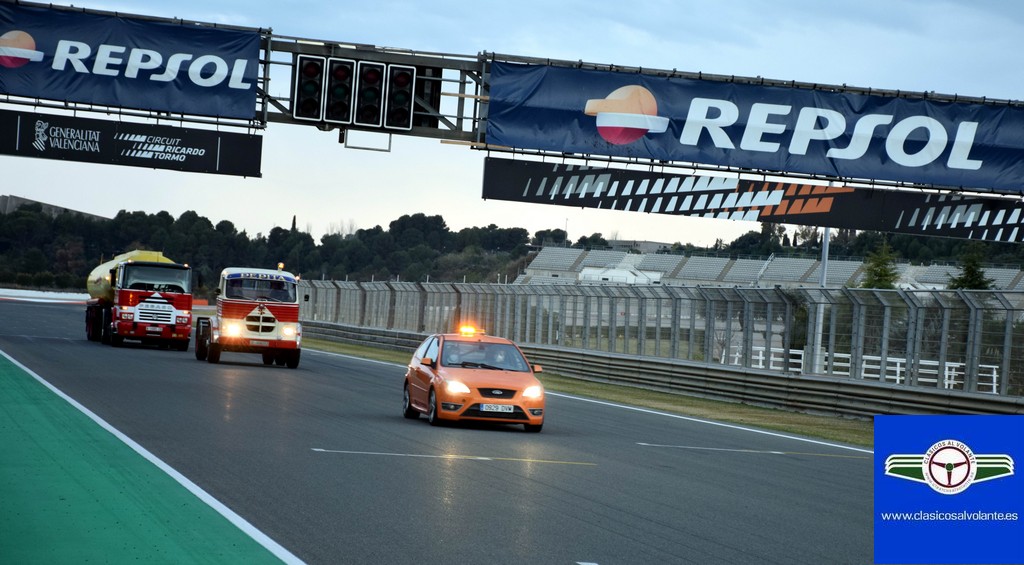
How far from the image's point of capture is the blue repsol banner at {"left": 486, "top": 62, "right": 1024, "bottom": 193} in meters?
27.4

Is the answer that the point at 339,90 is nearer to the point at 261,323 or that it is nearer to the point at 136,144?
the point at 136,144

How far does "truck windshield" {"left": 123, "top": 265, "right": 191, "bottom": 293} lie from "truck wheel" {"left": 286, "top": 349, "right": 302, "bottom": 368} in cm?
611

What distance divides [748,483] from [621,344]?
857 inches

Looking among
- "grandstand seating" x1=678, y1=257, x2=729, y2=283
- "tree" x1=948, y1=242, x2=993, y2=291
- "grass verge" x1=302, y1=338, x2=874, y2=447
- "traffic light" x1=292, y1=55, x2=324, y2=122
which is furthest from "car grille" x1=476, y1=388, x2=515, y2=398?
"grandstand seating" x1=678, y1=257, x2=729, y2=283

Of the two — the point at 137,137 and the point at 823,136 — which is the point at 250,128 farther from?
the point at 823,136

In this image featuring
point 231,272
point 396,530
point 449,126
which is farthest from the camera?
point 231,272

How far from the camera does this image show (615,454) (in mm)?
15258

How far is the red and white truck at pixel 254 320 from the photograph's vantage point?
3200cm

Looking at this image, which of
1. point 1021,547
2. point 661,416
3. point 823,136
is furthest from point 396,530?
point 823,136

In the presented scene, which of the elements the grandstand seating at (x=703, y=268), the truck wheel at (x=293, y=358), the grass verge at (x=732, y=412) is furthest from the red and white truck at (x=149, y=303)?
the grandstand seating at (x=703, y=268)

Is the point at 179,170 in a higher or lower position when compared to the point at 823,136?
lower

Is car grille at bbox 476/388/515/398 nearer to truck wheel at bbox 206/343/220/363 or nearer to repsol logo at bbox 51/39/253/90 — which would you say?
repsol logo at bbox 51/39/253/90

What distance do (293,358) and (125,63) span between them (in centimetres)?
872

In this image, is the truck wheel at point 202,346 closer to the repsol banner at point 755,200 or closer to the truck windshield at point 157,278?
the truck windshield at point 157,278
